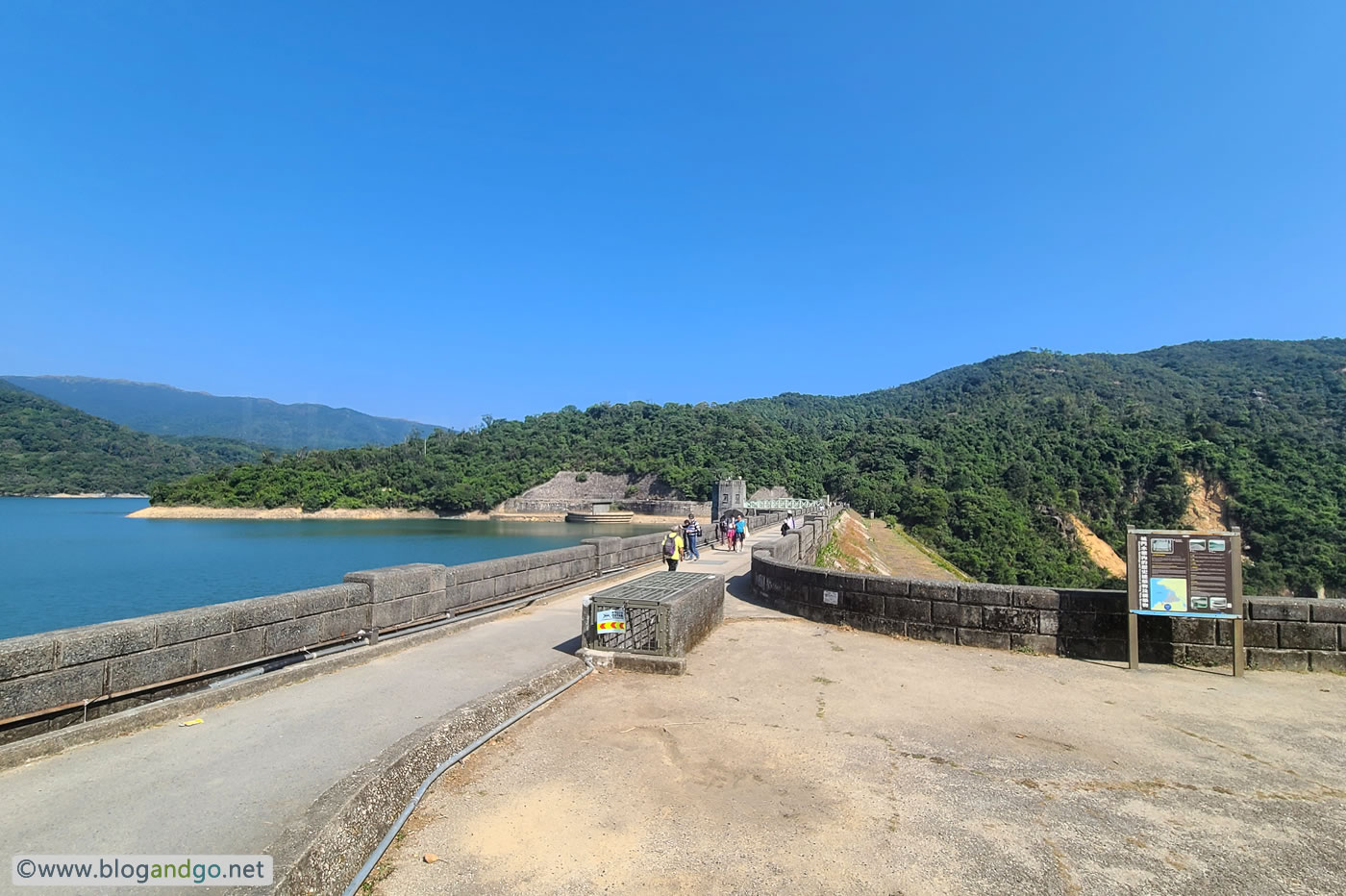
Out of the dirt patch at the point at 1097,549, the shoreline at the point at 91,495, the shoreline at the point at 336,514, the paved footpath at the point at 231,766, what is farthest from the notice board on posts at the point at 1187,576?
the shoreline at the point at 91,495

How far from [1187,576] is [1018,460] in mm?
96492

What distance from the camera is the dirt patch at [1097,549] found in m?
62.4

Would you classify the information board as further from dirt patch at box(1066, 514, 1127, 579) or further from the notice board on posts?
dirt patch at box(1066, 514, 1127, 579)

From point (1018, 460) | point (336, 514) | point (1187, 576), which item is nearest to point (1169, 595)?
point (1187, 576)

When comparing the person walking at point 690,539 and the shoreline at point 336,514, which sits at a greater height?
the person walking at point 690,539

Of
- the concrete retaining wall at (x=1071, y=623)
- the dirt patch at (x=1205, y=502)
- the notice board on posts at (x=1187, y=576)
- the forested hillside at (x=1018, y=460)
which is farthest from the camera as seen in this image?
the dirt patch at (x=1205, y=502)

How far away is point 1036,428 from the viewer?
4348 inches

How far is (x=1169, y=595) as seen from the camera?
6855 millimetres

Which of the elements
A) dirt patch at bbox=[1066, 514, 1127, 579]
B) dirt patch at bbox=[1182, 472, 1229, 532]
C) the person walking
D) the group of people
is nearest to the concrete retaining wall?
the group of people

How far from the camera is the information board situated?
6688 millimetres

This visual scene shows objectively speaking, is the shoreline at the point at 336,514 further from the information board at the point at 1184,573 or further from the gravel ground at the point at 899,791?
the gravel ground at the point at 899,791

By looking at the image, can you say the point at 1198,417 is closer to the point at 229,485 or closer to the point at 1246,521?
the point at 1246,521

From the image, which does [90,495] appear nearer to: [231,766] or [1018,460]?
[1018,460]

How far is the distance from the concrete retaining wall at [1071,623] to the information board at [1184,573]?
1.83 feet
